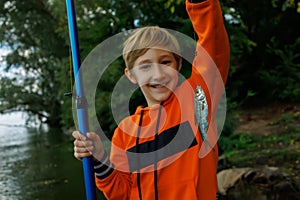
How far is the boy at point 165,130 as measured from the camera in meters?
1.49

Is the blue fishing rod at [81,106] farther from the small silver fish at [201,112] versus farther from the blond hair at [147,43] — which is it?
the small silver fish at [201,112]

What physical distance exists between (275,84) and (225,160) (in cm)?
374

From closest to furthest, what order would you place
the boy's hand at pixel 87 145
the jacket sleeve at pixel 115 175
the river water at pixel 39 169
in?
the boy's hand at pixel 87 145 → the jacket sleeve at pixel 115 175 → the river water at pixel 39 169

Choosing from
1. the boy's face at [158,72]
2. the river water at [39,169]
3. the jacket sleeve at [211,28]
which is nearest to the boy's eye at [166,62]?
the boy's face at [158,72]

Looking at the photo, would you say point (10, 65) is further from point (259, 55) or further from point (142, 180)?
point (142, 180)

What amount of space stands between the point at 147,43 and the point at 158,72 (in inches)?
4.5

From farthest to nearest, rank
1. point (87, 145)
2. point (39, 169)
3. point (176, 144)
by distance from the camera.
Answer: point (39, 169) < point (176, 144) < point (87, 145)

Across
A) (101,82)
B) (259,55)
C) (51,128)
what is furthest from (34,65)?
(101,82)

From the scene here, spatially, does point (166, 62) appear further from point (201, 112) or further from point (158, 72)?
point (201, 112)

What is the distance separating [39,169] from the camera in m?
7.75

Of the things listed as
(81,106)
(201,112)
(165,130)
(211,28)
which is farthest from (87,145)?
(211,28)

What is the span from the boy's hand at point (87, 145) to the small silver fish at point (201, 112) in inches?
13.7

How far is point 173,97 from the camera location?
1.61 m

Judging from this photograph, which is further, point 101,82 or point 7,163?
point 7,163
